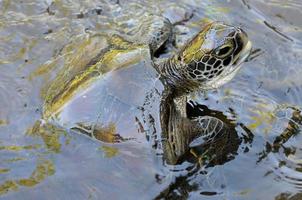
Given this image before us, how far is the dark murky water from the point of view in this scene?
3.06 metres

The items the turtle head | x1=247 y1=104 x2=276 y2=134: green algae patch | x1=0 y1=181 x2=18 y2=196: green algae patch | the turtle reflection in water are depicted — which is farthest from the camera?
x1=247 y1=104 x2=276 y2=134: green algae patch

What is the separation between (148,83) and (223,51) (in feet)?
1.87

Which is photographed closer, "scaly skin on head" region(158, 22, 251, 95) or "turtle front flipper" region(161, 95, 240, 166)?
"turtle front flipper" region(161, 95, 240, 166)

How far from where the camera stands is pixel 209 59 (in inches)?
135

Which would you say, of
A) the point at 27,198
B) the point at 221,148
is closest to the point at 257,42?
the point at 221,148

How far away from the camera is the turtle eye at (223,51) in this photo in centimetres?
341

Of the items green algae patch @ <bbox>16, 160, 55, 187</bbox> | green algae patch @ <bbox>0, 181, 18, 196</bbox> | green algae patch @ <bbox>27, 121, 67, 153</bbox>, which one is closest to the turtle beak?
green algae patch @ <bbox>27, 121, 67, 153</bbox>

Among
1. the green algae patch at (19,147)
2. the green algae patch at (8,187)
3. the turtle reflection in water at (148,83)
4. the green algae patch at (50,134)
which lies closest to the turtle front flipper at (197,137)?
the turtle reflection in water at (148,83)

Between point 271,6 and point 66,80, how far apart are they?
2.15m

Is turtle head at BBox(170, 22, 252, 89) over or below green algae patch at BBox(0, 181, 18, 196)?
over

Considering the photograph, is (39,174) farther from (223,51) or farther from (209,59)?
(223,51)

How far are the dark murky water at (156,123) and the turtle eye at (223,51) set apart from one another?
1.50 feet

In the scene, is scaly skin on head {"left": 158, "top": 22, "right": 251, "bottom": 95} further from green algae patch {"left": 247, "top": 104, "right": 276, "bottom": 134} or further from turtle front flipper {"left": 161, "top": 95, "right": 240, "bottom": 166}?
green algae patch {"left": 247, "top": 104, "right": 276, "bottom": 134}

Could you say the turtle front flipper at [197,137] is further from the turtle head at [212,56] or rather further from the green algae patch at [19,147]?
the green algae patch at [19,147]
